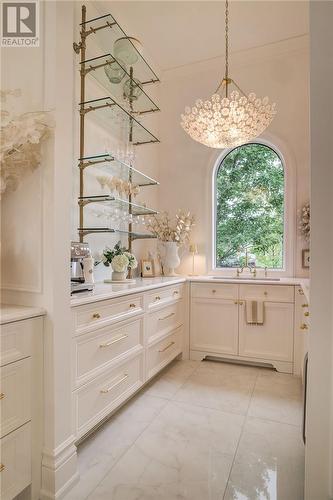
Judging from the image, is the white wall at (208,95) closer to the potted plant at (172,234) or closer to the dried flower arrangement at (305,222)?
the dried flower arrangement at (305,222)

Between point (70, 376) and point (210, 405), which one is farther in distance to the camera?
point (210, 405)

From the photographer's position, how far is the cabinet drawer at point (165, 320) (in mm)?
2576

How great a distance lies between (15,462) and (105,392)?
663mm

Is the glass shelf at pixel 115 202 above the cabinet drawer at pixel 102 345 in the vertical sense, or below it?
above

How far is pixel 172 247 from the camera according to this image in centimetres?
355

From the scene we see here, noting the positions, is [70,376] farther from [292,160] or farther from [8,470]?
[292,160]

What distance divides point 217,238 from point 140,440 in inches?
103

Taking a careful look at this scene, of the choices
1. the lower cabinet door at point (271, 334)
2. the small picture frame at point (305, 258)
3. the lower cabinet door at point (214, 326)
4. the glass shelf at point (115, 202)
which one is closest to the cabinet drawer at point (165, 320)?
the lower cabinet door at point (214, 326)

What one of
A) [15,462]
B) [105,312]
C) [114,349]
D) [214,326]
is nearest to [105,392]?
[114,349]

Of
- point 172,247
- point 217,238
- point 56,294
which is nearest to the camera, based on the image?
point 56,294

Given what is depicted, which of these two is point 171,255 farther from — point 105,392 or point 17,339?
point 17,339

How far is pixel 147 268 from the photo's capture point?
3.46 meters

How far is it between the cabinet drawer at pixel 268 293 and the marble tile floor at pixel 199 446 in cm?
82

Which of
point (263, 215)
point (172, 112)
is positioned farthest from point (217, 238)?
point (172, 112)
